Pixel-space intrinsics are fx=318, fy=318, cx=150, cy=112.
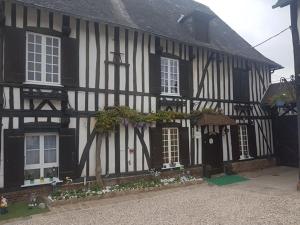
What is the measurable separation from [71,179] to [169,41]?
5694 millimetres

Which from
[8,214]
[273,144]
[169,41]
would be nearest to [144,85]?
[169,41]

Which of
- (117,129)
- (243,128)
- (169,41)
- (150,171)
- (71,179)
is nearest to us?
(71,179)

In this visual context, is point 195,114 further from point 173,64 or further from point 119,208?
point 119,208

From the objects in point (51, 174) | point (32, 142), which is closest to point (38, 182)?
point (51, 174)

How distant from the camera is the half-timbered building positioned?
7824 mm

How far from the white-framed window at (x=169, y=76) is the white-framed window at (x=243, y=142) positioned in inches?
154

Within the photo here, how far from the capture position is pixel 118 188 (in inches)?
341

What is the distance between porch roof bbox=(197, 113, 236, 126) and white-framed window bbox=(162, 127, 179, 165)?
0.97 metres

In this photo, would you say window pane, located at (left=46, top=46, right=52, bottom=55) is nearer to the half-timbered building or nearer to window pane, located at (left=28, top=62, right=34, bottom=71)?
the half-timbered building

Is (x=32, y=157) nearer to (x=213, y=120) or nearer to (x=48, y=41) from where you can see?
(x=48, y=41)

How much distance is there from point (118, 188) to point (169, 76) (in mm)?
4360

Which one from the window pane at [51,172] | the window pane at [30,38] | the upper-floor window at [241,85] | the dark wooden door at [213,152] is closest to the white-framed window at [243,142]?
the upper-floor window at [241,85]

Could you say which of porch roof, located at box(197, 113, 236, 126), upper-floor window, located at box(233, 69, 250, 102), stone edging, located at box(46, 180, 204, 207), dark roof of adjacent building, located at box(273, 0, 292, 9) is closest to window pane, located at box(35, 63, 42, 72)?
stone edging, located at box(46, 180, 204, 207)

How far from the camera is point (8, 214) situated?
6.86 metres
